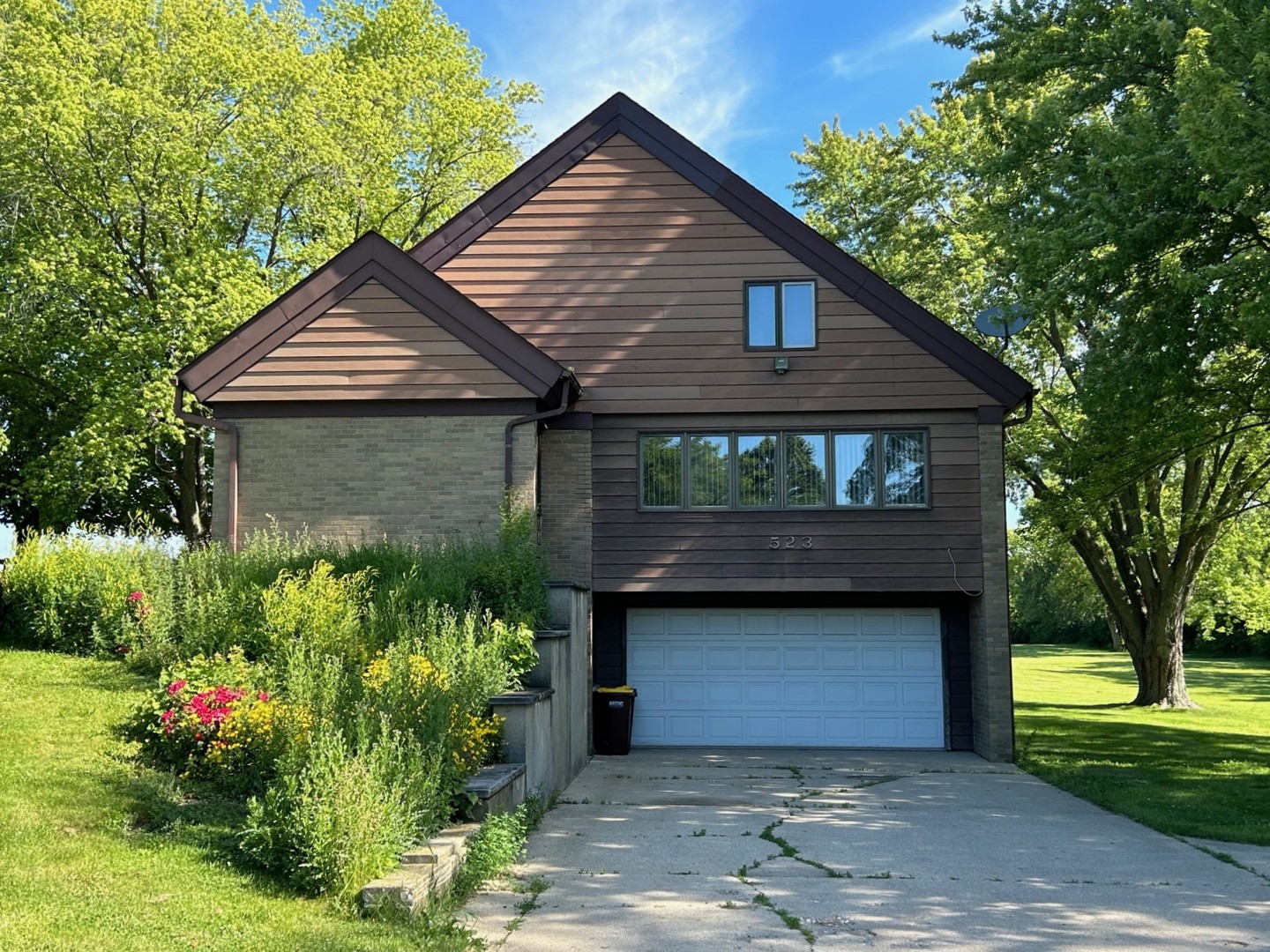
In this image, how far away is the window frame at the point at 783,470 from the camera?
17734mm

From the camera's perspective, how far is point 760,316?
18062mm

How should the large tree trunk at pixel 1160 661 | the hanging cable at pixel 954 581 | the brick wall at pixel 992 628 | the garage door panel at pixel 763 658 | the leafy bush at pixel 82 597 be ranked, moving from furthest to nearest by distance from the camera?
the large tree trunk at pixel 1160 661
the garage door panel at pixel 763 658
the hanging cable at pixel 954 581
the brick wall at pixel 992 628
the leafy bush at pixel 82 597

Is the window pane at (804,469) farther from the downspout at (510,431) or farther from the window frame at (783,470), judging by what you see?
the downspout at (510,431)

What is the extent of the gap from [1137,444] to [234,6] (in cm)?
2473

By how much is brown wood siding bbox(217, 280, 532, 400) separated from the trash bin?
4697 millimetres

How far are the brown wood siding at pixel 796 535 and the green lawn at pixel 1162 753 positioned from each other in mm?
3281

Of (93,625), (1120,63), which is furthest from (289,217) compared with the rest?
(1120,63)

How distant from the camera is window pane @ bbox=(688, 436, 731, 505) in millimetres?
17906

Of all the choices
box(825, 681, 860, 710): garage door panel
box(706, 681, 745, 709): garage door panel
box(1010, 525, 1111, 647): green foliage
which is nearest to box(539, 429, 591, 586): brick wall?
box(706, 681, 745, 709): garage door panel

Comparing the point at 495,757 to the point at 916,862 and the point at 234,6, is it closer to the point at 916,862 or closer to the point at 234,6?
the point at 916,862

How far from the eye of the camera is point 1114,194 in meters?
15.5

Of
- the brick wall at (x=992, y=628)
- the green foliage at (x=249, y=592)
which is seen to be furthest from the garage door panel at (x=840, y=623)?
the green foliage at (x=249, y=592)

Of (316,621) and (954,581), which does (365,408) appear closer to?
(316,621)

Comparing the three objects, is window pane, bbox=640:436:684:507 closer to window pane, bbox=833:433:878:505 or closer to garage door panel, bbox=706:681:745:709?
window pane, bbox=833:433:878:505
